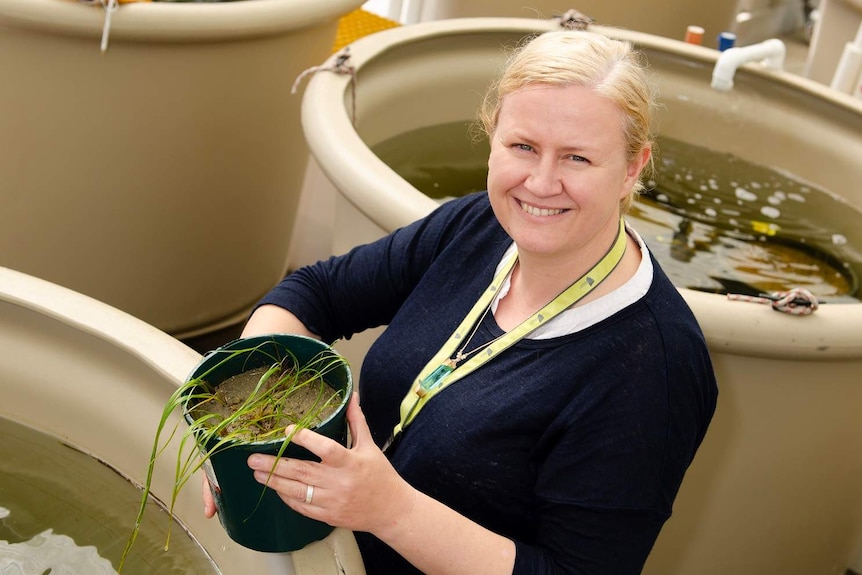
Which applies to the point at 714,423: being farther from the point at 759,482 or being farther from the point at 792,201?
the point at 792,201

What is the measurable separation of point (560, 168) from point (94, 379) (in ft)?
2.14

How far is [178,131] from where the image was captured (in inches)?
79.0

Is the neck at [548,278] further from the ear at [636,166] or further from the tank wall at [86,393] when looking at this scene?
the tank wall at [86,393]

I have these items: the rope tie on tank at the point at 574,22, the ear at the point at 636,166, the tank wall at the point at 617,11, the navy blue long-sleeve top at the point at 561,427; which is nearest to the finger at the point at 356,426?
the navy blue long-sleeve top at the point at 561,427

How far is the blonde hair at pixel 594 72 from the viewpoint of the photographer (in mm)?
1022

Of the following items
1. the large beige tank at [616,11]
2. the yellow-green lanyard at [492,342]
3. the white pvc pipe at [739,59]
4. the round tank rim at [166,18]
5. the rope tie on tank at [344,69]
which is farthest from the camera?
the large beige tank at [616,11]

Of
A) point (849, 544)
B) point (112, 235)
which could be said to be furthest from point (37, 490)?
point (849, 544)

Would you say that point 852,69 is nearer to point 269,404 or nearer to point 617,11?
point 617,11

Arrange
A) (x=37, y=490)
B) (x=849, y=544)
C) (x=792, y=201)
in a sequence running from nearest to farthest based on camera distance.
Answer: (x=37, y=490) → (x=849, y=544) → (x=792, y=201)

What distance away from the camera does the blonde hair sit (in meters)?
1.02

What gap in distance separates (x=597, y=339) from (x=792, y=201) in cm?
152

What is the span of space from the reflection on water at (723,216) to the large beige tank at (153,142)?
32 centimetres

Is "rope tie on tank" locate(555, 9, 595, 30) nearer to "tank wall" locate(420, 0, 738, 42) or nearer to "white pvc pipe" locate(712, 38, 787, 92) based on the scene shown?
"white pvc pipe" locate(712, 38, 787, 92)

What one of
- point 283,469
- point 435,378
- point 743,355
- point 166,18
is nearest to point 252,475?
point 283,469
